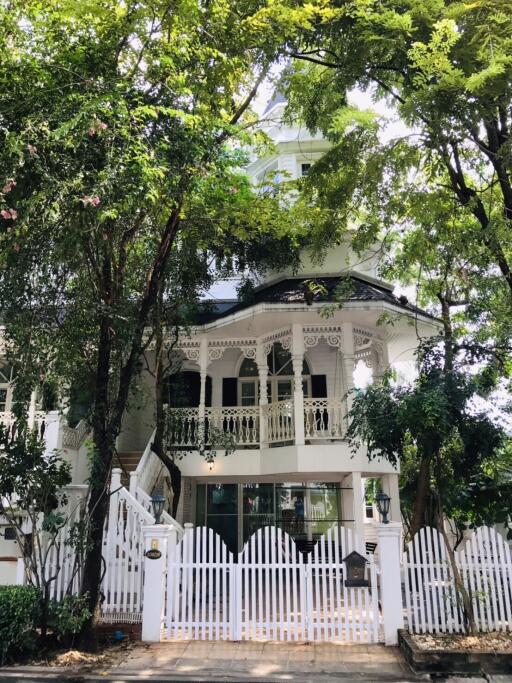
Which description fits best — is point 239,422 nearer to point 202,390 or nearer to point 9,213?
point 202,390

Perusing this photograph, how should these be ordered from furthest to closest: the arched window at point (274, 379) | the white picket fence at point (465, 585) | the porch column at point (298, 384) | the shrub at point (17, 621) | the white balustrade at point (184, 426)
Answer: the arched window at point (274, 379) < the white balustrade at point (184, 426) < the porch column at point (298, 384) < the white picket fence at point (465, 585) < the shrub at point (17, 621)

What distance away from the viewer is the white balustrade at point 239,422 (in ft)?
39.9

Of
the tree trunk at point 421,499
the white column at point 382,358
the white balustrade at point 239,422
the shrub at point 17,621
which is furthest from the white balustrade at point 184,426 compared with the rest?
the shrub at point 17,621

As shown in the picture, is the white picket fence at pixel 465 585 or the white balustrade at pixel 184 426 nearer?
the white picket fence at pixel 465 585

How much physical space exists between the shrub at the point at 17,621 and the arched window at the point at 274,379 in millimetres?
8062

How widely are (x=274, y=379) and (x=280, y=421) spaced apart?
91.1 inches

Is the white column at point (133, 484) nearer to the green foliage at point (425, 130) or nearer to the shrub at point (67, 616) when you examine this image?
the shrub at point (67, 616)

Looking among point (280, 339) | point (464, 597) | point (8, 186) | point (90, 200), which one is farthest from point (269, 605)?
point (280, 339)

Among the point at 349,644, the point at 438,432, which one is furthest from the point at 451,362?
the point at 349,644

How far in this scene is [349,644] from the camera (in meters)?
6.95

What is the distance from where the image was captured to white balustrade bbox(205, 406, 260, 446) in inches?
479

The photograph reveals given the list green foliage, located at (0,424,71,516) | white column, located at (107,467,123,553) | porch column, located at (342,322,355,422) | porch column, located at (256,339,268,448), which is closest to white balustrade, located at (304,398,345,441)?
porch column, located at (342,322,355,422)

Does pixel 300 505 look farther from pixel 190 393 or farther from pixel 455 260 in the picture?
pixel 455 260

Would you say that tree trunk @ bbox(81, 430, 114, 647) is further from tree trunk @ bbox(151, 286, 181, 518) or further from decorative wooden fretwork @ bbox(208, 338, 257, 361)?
decorative wooden fretwork @ bbox(208, 338, 257, 361)
